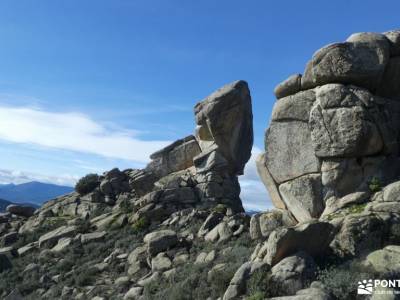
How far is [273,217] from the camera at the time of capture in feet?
79.6

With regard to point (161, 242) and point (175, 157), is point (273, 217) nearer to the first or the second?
point (161, 242)

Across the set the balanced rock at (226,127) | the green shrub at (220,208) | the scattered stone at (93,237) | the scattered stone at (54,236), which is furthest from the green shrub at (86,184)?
the green shrub at (220,208)

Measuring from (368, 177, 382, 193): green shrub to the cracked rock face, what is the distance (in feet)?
0.56

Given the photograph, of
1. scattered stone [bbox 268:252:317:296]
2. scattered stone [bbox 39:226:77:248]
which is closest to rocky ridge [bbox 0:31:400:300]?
scattered stone [bbox 268:252:317:296]

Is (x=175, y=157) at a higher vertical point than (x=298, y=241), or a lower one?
higher

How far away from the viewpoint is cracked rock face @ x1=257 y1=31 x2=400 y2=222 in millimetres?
21812

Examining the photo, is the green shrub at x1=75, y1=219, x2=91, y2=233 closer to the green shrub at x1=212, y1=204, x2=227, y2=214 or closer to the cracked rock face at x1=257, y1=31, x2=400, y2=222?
the green shrub at x1=212, y1=204, x2=227, y2=214

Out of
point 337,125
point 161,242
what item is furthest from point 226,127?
point 337,125

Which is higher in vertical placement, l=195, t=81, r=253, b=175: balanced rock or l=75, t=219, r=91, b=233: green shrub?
l=195, t=81, r=253, b=175: balanced rock

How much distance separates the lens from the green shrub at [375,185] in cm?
2099

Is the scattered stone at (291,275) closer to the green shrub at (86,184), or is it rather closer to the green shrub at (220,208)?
the green shrub at (220,208)

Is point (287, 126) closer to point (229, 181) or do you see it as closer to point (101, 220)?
point (229, 181)

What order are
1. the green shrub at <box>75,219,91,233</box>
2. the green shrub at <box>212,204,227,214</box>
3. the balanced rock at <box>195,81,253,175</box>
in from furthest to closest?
the balanced rock at <box>195,81,253,175</box> → the green shrub at <box>75,219,91,233</box> → the green shrub at <box>212,204,227,214</box>

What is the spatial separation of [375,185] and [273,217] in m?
5.61
